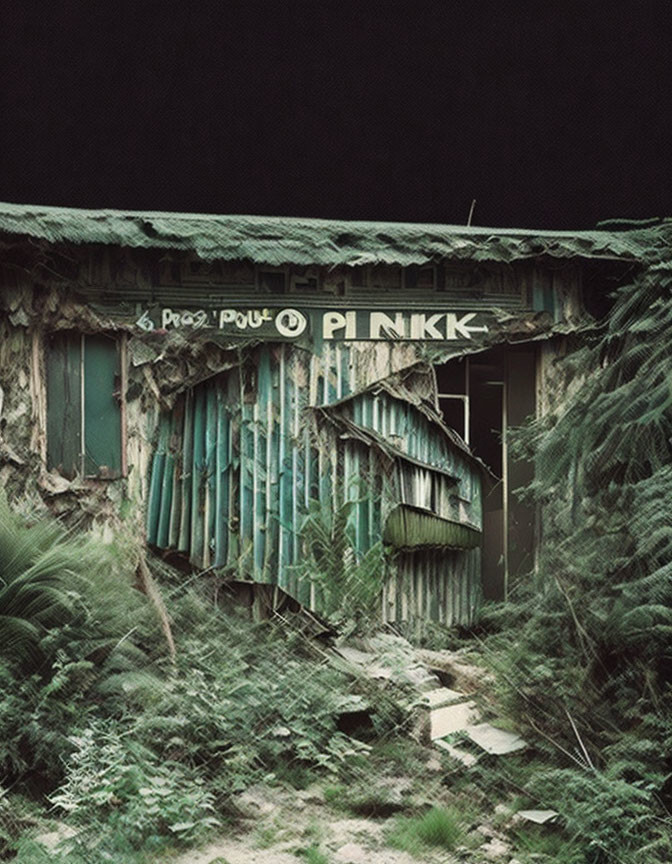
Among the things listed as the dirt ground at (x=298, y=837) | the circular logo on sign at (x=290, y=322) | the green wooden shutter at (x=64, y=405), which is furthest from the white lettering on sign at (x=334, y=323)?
the dirt ground at (x=298, y=837)

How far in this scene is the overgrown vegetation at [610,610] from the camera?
19.9 feet

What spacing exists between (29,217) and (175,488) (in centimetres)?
243

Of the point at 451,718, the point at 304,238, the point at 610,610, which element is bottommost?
the point at 451,718

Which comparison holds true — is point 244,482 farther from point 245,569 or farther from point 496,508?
point 496,508

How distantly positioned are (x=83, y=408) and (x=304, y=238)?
7.49 feet

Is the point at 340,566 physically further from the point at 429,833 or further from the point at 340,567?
the point at 429,833

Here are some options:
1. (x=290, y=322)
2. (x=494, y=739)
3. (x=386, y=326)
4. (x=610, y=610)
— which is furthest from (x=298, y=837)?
(x=386, y=326)

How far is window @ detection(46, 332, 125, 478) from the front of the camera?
9.80 m

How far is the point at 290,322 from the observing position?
33.2 feet

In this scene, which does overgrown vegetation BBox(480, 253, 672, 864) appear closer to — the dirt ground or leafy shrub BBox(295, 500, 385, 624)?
the dirt ground

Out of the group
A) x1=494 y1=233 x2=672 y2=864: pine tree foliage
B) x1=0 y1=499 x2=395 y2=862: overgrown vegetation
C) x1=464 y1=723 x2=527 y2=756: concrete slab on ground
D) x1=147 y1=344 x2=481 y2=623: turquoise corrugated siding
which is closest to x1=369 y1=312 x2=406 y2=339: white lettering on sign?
x1=147 y1=344 x2=481 y2=623: turquoise corrugated siding

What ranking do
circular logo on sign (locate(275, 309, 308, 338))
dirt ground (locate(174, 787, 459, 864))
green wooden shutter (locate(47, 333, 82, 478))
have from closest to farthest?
dirt ground (locate(174, 787, 459, 864)) < green wooden shutter (locate(47, 333, 82, 478)) < circular logo on sign (locate(275, 309, 308, 338))

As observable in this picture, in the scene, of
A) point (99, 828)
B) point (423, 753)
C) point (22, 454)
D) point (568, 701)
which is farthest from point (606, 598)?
point (22, 454)

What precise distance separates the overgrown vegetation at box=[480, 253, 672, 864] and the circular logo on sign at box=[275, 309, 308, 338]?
9.71 feet
